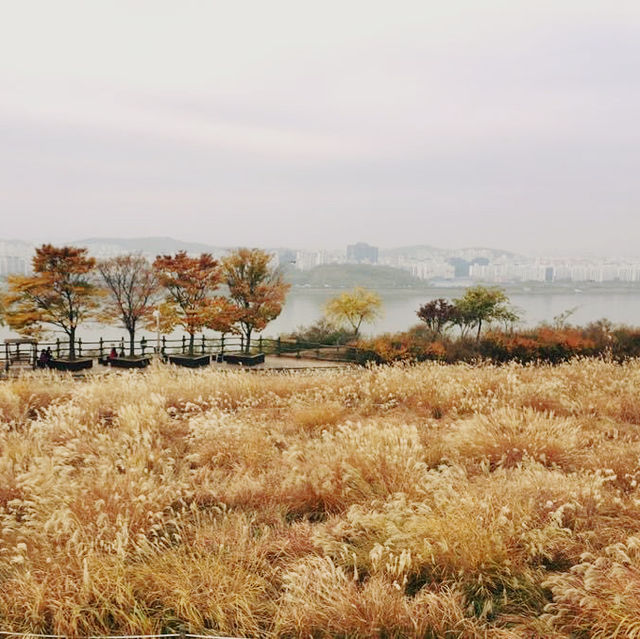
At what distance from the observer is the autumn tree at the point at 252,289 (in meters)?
35.6

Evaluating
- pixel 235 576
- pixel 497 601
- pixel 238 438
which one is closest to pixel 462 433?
pixel 238 438

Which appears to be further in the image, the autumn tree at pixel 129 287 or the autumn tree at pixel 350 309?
the autumn tree at pixel 350 309

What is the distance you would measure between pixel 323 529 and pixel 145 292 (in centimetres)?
3650

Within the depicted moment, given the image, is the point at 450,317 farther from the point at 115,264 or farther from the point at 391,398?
the point at 391,398

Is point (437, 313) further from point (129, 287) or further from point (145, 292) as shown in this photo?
point (129, 287)

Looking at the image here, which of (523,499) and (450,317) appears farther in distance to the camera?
(450,317)

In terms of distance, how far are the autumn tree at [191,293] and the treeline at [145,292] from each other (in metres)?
0.06

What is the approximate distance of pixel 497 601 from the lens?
277 centimetres

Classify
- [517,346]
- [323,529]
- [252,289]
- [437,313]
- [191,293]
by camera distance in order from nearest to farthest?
1. [323,529]
2. [517,346]
3. [191,293]
4. [252,289]
5. [437,313]

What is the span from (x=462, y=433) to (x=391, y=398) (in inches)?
95.5

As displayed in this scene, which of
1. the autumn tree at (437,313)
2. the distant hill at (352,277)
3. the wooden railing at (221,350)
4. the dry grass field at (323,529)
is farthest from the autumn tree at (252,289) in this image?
the distant hill at (352,277)

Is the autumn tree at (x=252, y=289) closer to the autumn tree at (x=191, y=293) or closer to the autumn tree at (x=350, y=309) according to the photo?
the autumn tree at (x=191, y=293)

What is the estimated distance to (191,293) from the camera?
Answer: 35188 millimetres

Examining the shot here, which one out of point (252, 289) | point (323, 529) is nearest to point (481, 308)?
point (252, 289)
